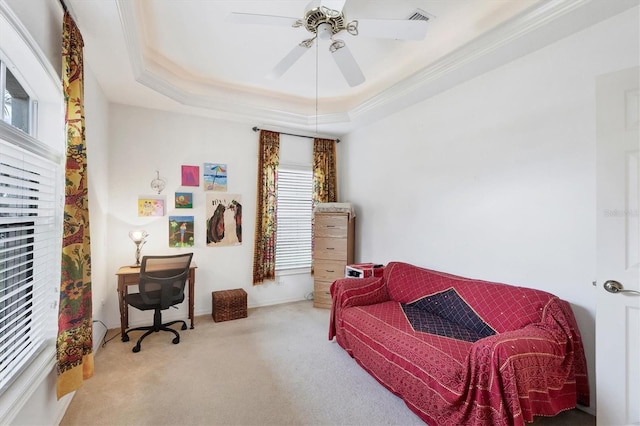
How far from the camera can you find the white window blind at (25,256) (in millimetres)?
1459

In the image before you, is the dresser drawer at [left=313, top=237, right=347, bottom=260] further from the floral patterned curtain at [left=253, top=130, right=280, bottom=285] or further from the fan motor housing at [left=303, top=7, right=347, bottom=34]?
the fan motor housing at [left=303, top=7, right=347, bottom=34]

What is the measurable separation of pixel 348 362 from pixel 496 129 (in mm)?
2613

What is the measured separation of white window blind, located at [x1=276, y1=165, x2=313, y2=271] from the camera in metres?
4.54

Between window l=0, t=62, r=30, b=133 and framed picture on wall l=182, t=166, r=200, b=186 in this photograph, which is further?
framed picture on wall l=182, t=166, r=200, b=186

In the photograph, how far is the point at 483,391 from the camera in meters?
1.65

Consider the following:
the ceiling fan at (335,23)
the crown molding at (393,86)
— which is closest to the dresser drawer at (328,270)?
Result: the crown molding at (393,86)

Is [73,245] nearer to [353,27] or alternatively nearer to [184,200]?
[184,200]

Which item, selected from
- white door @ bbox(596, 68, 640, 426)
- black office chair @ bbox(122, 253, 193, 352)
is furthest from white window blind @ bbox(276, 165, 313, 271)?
white door @ bbox(596, 68, 640, 426)

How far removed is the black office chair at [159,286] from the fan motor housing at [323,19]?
266 centimetres

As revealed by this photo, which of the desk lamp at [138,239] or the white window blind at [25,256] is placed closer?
the white window blind at [25,256]

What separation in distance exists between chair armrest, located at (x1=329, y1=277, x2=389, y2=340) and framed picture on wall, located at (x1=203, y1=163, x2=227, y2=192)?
86.4 inches

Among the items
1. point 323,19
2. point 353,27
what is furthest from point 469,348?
point 323,19

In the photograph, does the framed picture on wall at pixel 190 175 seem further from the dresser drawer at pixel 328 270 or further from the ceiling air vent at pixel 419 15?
the ceiling air vent at pixel 419 15

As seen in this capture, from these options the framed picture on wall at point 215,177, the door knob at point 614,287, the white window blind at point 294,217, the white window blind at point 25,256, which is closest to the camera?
the white window blind at point 25,256
